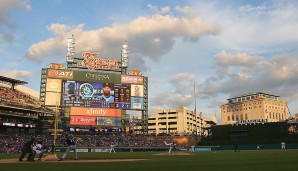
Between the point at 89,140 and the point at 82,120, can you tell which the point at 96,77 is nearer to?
the point at 82,120

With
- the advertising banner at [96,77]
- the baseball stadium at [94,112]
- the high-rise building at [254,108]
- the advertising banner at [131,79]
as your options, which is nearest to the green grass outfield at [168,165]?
the baseball stadium at [94,112]

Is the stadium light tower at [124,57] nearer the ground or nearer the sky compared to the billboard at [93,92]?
nearer the sky

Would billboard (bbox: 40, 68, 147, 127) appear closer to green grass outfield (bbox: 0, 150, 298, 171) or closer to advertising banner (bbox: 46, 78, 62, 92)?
advertising banner (bbox: 46, 78, 62, 92)

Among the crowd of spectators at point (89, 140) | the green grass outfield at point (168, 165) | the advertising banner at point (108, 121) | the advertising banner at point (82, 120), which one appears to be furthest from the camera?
the advertising banner at point (108, 121)

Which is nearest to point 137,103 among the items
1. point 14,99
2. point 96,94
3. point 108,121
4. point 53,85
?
point 108,121

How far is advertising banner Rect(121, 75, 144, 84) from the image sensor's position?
7806 centimetres

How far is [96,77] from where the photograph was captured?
249 ft

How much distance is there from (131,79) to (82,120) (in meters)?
15.5

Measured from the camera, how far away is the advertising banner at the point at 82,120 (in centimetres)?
7253

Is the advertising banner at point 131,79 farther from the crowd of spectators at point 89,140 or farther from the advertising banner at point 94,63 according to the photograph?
the crowd of spectators at point 89,140

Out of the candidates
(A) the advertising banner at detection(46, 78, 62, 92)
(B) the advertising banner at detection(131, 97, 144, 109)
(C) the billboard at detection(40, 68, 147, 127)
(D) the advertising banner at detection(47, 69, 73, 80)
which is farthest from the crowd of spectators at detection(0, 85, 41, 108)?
(B) the advertising banner at detection(131, 97, 144, 109)

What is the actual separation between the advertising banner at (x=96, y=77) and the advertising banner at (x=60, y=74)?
1144 millimetres

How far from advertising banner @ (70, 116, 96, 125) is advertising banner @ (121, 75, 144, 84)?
11.8 m

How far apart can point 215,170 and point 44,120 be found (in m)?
68.0
